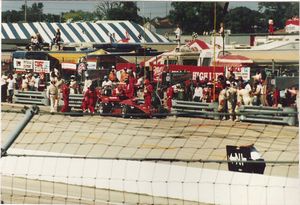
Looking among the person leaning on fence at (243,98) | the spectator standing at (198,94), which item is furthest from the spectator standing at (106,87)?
the person leaning on fence at (243,98)

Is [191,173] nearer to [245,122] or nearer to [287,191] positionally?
[287,191]

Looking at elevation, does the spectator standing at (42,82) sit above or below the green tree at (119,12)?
below

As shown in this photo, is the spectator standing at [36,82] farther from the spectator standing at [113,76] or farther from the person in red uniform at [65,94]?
the spectator standing at [113,76]

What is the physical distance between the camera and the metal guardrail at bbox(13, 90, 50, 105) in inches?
524

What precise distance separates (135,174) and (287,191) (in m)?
1.54

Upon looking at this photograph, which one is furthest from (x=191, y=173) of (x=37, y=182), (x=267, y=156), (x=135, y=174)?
(x=267, y=156)

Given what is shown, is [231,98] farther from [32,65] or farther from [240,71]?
[32,65]

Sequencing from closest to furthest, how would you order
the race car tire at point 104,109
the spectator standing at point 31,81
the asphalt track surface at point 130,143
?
the asphalt track surface at point 130,143 < the race car tire at point 104,109 < the spectator standing at point 31,81

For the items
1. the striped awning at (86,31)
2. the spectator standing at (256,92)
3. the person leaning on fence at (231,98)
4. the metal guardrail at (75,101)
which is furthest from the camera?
the metal guardrail at (75,101)

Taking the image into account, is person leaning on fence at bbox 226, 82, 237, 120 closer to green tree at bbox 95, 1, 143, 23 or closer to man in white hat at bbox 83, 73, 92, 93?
green tree at bbox 95, 1, 143, 23

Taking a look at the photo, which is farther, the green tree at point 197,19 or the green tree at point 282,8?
the green tree at point 197,19

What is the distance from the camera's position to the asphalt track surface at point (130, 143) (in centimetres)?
580

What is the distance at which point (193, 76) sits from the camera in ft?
42.8

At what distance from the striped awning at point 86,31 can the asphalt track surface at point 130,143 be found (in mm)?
1978
